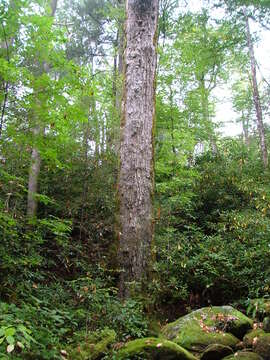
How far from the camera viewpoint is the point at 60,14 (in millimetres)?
18797

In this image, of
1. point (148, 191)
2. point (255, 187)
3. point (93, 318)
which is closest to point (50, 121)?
point (148, 191)

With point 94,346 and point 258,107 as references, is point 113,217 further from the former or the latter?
point 258,107

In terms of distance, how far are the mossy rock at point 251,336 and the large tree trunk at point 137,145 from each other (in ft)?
5.32

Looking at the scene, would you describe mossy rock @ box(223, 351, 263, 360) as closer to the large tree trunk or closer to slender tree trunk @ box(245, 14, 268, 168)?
the large tree trunk

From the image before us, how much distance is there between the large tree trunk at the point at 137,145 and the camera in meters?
4.87

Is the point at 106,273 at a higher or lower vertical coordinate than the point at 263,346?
higher

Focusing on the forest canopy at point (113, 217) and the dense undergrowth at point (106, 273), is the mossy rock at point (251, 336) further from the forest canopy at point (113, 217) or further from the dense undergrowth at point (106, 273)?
the dense undergrowth at point (106, 273)

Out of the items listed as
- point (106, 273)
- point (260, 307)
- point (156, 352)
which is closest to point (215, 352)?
point (156, 352)

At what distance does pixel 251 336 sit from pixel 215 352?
53 cm

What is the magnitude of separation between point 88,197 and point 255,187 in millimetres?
4151

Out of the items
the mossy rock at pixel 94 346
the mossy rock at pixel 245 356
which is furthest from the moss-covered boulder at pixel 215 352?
the mossy rock at pixel 94 346

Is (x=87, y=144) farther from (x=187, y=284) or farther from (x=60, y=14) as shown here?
(x=60, y=14)

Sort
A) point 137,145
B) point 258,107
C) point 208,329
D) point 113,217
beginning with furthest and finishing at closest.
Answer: point 258,107
point 113,217
point 137,145
point 208,329

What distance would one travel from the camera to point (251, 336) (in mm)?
3656
